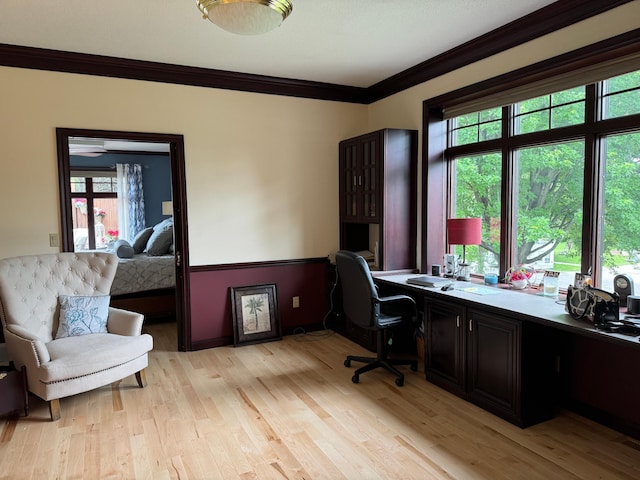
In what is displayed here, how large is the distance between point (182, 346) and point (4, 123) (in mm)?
2358

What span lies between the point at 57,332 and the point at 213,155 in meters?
1.99

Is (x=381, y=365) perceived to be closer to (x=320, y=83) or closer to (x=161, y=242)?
(x=320, y=83)

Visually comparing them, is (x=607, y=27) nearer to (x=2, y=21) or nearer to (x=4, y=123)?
(x=2, y=21)

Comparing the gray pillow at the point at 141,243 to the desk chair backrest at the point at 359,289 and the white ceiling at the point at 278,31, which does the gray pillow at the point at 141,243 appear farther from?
the desk chair backrest at the point at 359,289

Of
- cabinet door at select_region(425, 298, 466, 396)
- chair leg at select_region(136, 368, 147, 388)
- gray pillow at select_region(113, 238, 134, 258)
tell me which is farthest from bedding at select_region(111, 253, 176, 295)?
cabinet door at select_region(425, 298, 466, 396)

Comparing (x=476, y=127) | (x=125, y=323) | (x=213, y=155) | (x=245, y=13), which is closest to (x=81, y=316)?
(x=125, y=323)

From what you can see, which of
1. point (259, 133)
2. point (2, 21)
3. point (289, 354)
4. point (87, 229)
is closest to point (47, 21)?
point (2, 21)

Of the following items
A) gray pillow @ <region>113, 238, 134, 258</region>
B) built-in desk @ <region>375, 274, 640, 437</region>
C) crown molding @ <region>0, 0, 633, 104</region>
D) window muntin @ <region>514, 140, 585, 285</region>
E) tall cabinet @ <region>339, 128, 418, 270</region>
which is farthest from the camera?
gray pillow @ <region>113, 238, 134, 258</region>

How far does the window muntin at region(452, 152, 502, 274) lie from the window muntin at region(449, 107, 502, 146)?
15cm

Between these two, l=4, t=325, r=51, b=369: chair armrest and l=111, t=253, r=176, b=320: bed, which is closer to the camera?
l=4, t=325, r=51, b=369: chair armrest

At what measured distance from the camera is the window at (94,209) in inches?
303

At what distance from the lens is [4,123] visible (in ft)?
11.7

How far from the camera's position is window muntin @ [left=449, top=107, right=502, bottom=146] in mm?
3615

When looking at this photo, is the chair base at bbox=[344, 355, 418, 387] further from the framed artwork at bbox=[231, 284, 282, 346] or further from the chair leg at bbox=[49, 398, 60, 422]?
the chair leg at bbox=[49, 398, 60, 422]
